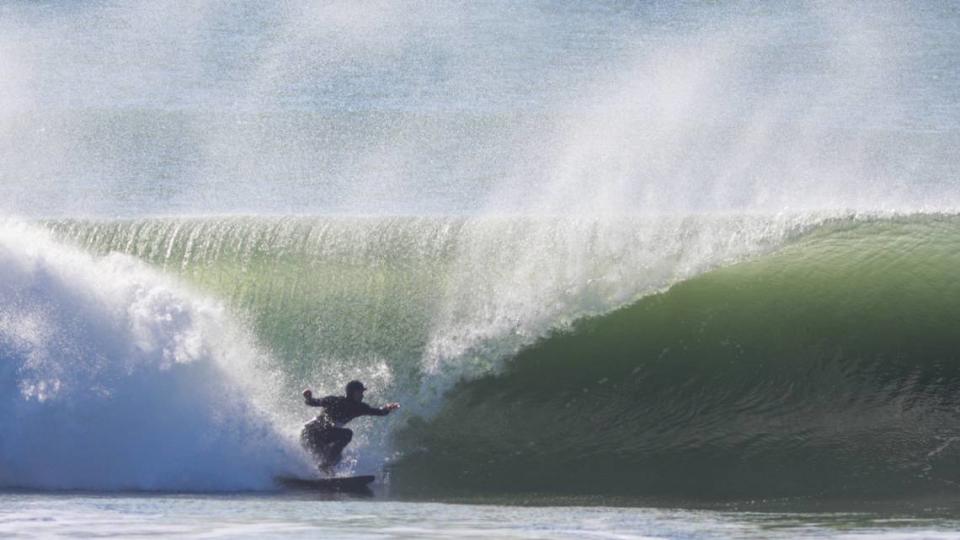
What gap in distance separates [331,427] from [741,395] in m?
3.60

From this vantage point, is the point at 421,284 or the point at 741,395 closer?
the point at 741,395

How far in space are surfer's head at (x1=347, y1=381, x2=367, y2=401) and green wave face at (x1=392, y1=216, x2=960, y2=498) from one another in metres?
0.79

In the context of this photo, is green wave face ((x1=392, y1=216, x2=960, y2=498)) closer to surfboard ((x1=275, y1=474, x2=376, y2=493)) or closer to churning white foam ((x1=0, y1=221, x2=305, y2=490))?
surfboard ((x1=275, y1=474, x2=376, y2=493))

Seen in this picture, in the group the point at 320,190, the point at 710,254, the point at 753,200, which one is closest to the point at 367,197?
the point at 320,190

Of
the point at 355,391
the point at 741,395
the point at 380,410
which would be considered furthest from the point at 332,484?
the point at 741,395

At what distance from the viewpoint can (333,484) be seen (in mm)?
15539

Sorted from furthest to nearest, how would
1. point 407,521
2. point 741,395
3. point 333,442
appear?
1. point 741,395
2. point 333,442
3. point 407,521

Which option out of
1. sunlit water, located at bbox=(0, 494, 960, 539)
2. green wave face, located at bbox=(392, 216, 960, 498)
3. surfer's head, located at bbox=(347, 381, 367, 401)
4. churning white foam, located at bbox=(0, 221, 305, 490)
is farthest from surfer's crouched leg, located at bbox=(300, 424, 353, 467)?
sunlit water, located at bbox=(0, 494, 960, 539)

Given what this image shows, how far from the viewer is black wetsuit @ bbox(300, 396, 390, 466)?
52.0 feet

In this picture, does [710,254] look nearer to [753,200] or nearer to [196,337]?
[196,337]

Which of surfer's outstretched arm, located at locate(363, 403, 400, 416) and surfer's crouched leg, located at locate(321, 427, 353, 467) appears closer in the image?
surfer's outstretched arm, located at locate(363, 403, 400, 416)

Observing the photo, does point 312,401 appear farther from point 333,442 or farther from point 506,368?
point 506,368

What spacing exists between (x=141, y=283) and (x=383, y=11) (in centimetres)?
3378

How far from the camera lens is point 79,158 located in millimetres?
40406
